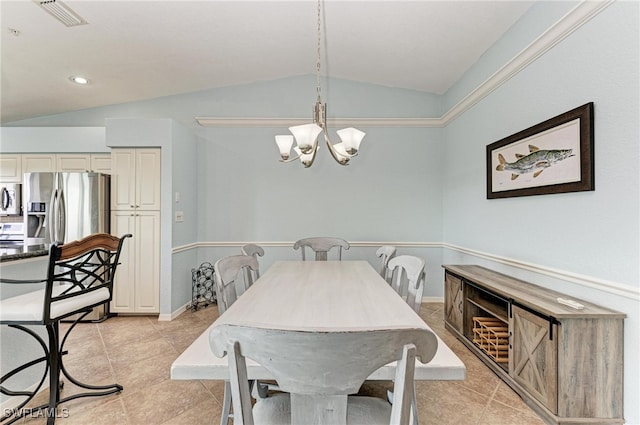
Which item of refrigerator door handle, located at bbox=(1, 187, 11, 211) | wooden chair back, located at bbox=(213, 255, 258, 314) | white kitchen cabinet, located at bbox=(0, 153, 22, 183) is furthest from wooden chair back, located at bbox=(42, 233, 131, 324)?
white kitchen cabinet, located at bbox=(0, 153, 22, 183)

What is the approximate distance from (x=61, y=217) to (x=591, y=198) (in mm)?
4851

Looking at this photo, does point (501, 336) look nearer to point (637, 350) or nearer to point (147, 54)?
point (637, 350)

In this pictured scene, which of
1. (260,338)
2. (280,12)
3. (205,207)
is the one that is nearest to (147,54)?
(280,12)

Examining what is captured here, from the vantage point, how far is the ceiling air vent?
2342 mm

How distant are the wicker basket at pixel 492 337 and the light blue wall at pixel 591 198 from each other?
18.3 inches

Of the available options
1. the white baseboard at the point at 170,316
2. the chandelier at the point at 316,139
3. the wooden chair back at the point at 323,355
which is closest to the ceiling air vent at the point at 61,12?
the chandelier at the point at 316,139

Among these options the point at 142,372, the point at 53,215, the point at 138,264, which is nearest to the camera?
the point at 142,372

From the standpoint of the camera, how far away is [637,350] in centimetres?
158

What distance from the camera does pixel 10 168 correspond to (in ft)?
13.9

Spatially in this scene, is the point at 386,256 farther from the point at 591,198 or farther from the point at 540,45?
the point at 540,45

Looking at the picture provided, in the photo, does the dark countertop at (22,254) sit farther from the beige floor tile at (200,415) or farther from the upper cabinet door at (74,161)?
the upper cabinet door at (74,161)

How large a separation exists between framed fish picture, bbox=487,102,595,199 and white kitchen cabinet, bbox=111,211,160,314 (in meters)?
3.66

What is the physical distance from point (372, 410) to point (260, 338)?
2.39ft

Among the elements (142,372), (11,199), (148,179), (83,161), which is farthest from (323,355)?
(11,199)
